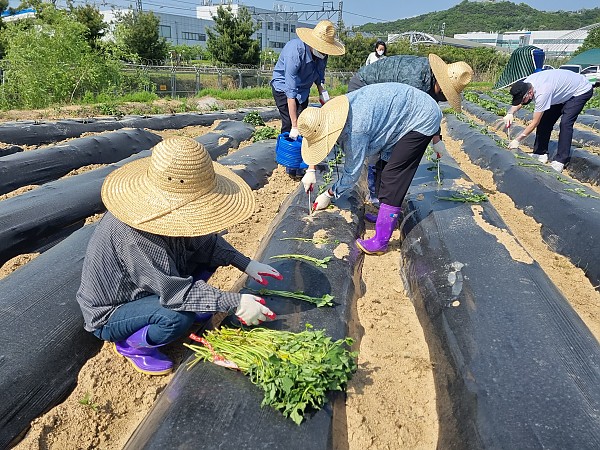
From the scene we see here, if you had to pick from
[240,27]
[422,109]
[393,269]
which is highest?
[240,27]

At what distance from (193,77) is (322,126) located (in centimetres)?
2141

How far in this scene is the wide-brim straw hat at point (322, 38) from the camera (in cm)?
479

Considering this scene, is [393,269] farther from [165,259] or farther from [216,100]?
[216,100]

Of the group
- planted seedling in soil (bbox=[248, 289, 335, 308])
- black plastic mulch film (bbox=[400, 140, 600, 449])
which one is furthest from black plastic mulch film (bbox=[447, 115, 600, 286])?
planted seedling in soil (bbox=[248, 289, 335, 308])

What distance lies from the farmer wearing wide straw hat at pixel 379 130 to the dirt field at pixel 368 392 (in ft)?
2.70

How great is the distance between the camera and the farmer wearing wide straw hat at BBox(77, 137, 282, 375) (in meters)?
1.89

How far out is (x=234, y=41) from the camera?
2483 cm

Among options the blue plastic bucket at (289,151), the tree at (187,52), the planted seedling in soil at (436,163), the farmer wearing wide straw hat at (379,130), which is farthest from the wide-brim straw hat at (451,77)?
the tree at (187,52)

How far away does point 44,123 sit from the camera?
7559 mm

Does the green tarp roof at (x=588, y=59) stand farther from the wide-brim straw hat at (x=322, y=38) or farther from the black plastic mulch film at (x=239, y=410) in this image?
the black plastic mulch film at (x=239, y=410)

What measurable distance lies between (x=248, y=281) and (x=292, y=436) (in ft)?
3.83

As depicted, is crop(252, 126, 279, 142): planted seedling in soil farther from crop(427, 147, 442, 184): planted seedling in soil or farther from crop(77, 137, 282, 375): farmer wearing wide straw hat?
crop(77, 137, 282, 375): farmer wearing wide straw hat

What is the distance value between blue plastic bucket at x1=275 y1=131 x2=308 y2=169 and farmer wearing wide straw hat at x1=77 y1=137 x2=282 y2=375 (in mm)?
2946

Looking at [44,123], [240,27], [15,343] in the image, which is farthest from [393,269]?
[240,27]
